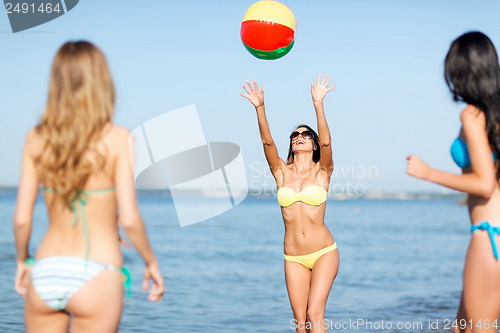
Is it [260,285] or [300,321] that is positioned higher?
[300,321]

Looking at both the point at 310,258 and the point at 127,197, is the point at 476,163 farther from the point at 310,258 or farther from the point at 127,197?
the point at 310,258

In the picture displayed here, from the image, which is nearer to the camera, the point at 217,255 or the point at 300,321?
the point at 300,321

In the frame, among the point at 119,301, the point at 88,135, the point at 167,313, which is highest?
the point at 88,135


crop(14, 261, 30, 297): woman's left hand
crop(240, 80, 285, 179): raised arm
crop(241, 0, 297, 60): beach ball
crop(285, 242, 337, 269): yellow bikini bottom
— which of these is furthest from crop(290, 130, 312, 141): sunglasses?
crop(14, 261, 30, 297): woman's left hand

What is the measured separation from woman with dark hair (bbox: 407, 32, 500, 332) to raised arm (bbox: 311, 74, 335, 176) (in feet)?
7.18

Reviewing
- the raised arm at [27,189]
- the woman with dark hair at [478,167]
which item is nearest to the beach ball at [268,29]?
the woman with dark hair at [478,167]

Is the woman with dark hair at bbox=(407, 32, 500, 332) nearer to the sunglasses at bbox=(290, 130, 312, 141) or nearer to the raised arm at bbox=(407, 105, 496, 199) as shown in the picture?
the raised arm at bbox=(407, 105, 496, 199)

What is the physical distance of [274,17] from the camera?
234 inches

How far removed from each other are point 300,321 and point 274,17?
9.92 ft

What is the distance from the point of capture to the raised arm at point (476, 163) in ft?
10.2

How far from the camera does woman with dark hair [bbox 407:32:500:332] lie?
312 centimetres

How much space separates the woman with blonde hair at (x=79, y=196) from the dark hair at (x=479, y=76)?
186cm

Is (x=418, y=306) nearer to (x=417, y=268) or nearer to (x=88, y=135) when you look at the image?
(x=417, y=268)


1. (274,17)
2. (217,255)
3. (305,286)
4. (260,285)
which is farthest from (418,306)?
(217,255)
